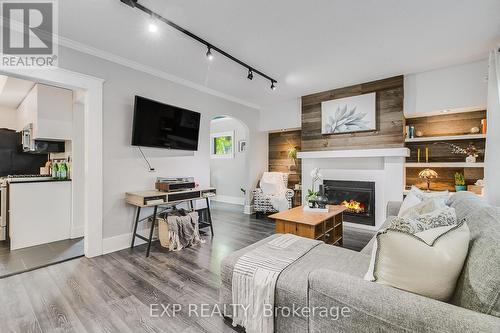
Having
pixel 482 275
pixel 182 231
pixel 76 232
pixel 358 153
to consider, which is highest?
pixel 358 153

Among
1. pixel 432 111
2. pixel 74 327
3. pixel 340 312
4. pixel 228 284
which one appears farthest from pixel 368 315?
pixel 432 111

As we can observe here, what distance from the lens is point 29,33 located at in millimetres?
2404

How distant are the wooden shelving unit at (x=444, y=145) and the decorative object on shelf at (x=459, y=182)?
0.35 ft

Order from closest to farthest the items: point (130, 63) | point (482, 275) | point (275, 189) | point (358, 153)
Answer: point (482, 275) → point (130, 63) → point (358, 153) → point (275, 189)

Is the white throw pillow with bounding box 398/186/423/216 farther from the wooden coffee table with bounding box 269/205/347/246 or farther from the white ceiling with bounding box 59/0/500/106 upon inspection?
the white ceiling with bounding box 59/0/500/106

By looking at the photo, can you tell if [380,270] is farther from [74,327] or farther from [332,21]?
[332,21]

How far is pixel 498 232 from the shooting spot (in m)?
0.96

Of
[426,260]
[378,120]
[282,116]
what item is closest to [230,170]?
[282,116]

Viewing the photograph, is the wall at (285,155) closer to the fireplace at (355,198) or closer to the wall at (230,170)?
the wall at (230,170)

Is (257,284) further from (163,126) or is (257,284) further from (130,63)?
(130,63)

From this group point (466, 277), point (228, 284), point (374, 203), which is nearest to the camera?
point (466, 277)

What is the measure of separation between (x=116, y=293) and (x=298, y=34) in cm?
319

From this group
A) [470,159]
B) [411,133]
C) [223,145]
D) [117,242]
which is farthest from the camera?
[223,145]

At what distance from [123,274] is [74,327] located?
2.48ft
